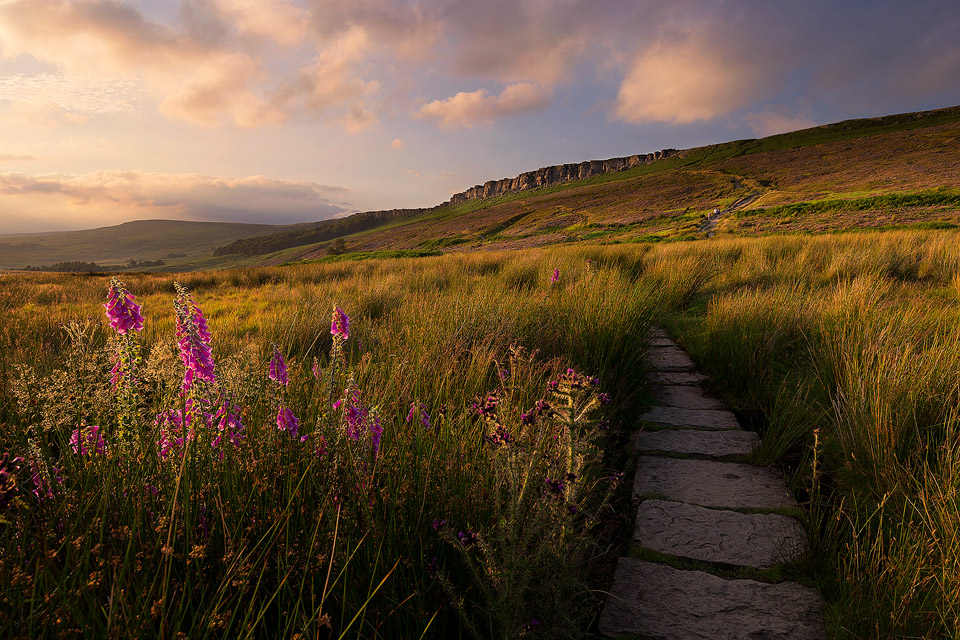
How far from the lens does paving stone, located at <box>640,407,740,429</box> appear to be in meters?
2.89

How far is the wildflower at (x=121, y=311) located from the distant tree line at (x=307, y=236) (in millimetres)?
115777

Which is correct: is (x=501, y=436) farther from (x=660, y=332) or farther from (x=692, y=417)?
(x=660, y=332)

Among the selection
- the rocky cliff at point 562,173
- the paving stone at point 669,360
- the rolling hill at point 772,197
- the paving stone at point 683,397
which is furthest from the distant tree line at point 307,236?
the paving stone at point 683,397

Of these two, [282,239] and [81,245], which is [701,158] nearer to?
[282,239]

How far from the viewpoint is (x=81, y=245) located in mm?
193750

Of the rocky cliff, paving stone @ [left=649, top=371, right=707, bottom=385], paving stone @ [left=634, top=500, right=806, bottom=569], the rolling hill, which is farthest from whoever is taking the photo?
the rocky cliff

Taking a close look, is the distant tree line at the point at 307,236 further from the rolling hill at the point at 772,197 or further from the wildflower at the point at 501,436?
the wildflower at the point at 501,436

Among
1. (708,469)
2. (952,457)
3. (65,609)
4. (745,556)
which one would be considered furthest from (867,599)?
(65,609)

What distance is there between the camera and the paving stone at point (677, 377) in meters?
3.68

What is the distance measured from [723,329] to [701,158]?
9763 cm

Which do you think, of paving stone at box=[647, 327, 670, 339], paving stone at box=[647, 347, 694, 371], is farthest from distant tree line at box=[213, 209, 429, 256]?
paving stone at box=[647, 347, 694, 371]

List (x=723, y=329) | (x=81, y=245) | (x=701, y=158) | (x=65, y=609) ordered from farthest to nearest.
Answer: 1. (x=81, y=245)
2. (x=701, y=158)
3. (x=723, y=329)
4. (x=65, y=609)

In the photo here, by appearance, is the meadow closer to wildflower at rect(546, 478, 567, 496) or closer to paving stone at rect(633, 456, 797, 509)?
wildflower at rect(546, 478, 567, 496)

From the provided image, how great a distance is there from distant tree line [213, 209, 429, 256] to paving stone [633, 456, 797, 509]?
11604 centimetres
